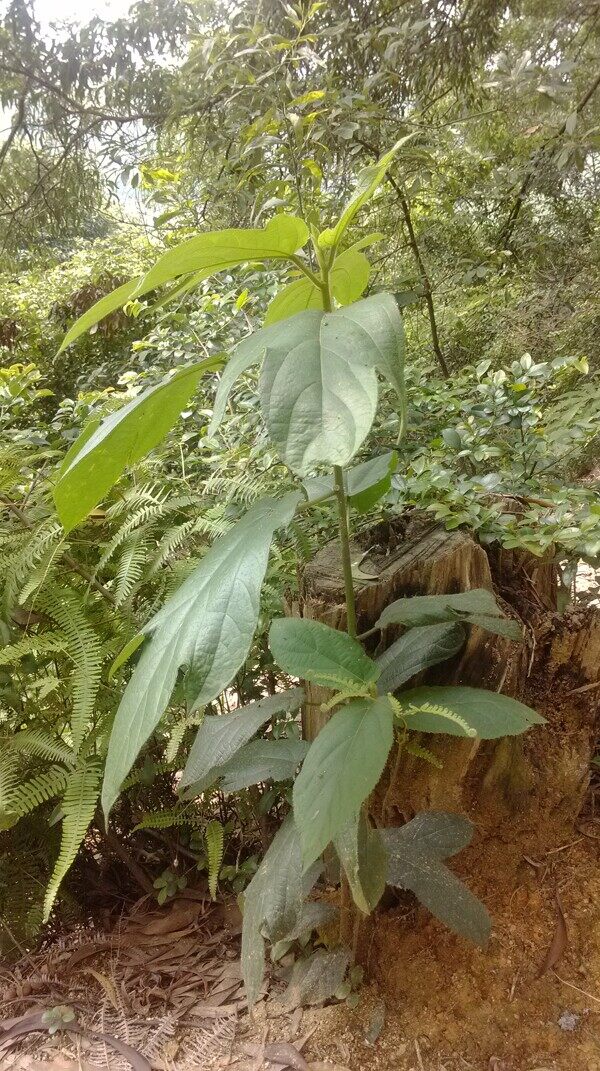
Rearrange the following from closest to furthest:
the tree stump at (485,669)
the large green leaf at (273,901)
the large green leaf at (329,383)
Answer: the large green leaf at (329,383) < the large green leaf at (273,901) < the tree stump at (485,669)

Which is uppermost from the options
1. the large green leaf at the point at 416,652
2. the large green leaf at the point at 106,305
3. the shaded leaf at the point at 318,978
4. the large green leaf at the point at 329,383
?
the large green leaf at the point at 106,305

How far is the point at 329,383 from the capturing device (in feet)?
1.94

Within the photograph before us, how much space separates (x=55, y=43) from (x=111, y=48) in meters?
0.26

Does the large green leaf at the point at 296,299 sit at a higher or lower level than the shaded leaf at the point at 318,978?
higher

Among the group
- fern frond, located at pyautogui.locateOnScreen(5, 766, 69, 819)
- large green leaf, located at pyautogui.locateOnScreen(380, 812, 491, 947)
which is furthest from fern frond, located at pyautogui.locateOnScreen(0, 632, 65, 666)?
large green leaf, located at pyautogui.locateOnScreen(380, 812, 491, 947)

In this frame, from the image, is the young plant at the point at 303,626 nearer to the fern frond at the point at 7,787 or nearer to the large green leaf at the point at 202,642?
the large green leaf at the point at 202,642

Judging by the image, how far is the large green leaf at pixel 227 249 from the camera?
2.22ft

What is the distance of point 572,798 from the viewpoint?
4.51 ft

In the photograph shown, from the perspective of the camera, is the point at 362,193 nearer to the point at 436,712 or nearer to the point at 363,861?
the point at 436,712

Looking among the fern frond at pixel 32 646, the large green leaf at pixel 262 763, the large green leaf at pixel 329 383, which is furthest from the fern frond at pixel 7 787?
the large green leaf at pixel 329 383

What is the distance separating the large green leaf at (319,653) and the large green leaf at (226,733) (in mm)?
241

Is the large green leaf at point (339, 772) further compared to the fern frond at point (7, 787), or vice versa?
the fern frond at point (7, 787)

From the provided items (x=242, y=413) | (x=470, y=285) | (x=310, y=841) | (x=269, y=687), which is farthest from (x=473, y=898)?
(x=470, y=285)

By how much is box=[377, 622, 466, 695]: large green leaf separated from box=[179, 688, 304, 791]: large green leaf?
191mm
